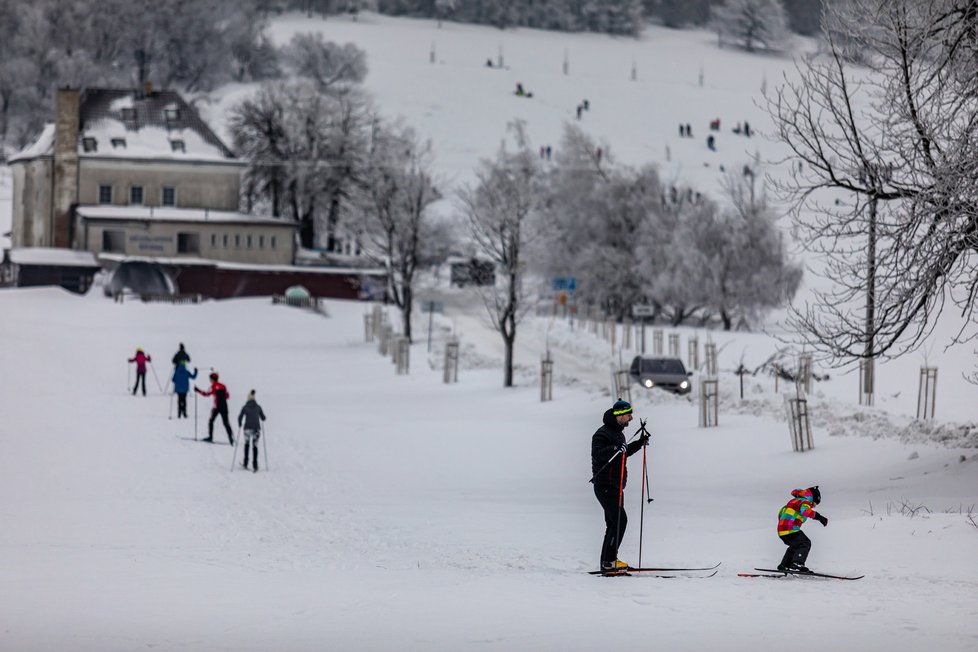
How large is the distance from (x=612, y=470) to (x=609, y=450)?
0.63 feet

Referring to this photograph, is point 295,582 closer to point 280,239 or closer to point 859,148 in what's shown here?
point 859,148

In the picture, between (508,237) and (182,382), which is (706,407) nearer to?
(182,382)

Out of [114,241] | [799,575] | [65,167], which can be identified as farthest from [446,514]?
[65,167]

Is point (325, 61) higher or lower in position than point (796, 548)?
higher

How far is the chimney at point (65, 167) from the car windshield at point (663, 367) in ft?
153

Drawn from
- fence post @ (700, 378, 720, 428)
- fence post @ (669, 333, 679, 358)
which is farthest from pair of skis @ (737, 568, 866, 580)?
fence post @ (669, 333, 679, 358)

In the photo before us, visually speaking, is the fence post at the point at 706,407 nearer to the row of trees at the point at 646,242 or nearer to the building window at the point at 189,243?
the row of trees at the point at 646,242

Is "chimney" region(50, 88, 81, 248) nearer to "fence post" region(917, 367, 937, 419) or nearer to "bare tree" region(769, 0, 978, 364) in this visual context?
"fence post" region(917, 367, 937, 419)

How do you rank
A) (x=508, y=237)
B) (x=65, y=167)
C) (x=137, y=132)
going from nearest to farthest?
1. (x=508, y=237)
2. (x=65, y=167)
3. (x=137, y=132)

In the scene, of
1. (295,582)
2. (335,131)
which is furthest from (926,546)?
(335,131)

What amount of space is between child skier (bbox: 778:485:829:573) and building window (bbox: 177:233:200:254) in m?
65.4

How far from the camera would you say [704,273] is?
6297 cm

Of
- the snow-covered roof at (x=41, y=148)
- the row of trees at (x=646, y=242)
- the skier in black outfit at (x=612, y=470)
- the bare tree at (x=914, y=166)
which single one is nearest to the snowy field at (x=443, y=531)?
the skier in black outfit at (x=612, y=470)

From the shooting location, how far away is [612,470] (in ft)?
43.2
